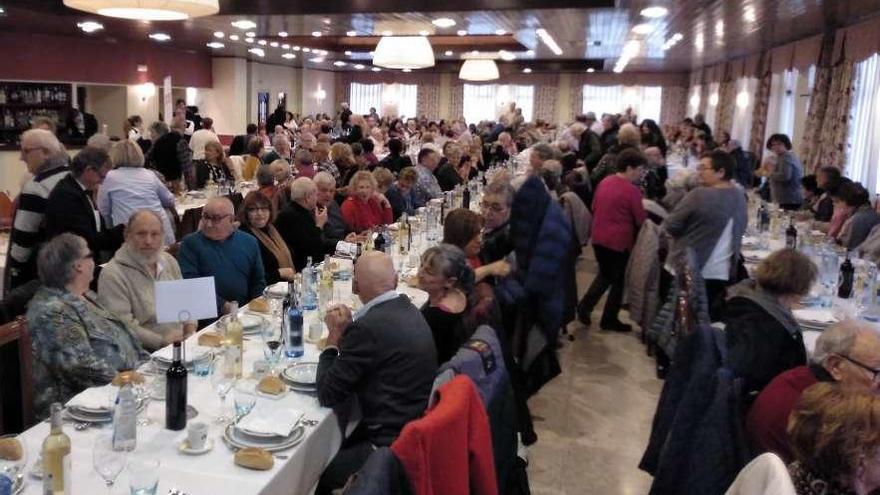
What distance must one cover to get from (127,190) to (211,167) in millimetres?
2880

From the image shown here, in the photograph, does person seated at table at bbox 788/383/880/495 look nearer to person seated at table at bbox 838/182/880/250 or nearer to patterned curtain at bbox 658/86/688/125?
person seated at table at bbox 838/182/880/250

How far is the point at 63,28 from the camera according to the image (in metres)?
11.7

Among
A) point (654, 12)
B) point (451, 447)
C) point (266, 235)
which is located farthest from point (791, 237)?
point (451, 447)

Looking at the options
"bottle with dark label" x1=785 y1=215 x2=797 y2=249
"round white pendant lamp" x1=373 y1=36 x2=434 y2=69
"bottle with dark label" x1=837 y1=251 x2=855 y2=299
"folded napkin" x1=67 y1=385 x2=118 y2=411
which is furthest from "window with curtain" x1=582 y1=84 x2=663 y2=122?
"folded napkin" x1=67 y1=385 x2=118 y2=411

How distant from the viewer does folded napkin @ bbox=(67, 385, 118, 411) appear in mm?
2355

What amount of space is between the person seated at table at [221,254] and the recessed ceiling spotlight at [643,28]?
643 centimetres

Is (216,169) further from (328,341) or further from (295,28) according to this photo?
(328,341)

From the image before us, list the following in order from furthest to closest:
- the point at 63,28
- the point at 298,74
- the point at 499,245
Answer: the point at 298,74 < the point at 63,28 < the point at 499,245

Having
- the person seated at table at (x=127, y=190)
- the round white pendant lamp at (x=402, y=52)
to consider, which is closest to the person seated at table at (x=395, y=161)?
the round white pendant lamp at (x=402, y=52)

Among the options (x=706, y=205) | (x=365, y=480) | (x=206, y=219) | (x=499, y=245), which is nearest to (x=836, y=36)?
(x=706, y=205)


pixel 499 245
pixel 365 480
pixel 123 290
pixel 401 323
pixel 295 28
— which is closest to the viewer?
pixel 365 480

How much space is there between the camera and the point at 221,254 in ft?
13.1

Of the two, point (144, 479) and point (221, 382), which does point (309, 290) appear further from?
point (144, 479)

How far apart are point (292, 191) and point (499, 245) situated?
1425 millimetres
